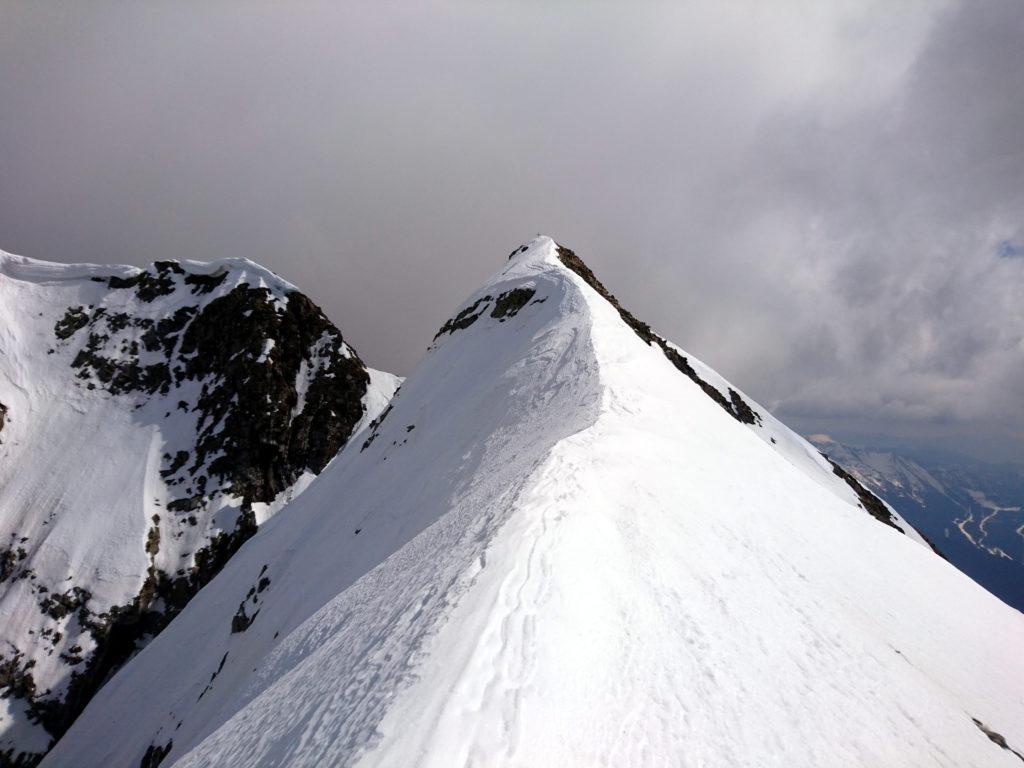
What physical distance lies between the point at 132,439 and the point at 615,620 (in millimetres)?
75704

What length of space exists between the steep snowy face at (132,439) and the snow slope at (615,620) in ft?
136

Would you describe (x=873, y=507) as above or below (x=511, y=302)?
above

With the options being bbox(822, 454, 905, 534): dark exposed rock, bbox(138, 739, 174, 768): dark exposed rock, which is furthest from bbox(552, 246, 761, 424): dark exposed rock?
bbox(138, 739, 174, 768): dark exposed rock

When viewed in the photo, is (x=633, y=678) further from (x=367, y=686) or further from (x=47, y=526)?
(x=47, y=526)

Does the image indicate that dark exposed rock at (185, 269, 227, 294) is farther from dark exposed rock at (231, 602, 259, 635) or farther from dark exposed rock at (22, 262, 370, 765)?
dark exposed rock at (231, 602, 259, 635)

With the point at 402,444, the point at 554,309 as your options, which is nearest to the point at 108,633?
the point at 402,444

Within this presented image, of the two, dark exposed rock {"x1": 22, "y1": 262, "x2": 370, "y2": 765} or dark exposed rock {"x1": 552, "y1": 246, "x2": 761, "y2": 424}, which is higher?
dark exposed rock {"x1": 552, "y1": 246, "x2": 761, "y2": 424}

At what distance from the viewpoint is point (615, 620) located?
6523 millimetres

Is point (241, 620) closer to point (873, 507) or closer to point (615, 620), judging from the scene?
point (615, 620)

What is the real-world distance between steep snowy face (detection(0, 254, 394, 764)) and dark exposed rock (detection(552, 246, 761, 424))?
42.6m

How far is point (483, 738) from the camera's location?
4637 millimetres

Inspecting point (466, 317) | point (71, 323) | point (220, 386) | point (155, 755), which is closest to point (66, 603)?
point (220, 386)

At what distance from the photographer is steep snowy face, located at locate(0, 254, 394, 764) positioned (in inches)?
1740

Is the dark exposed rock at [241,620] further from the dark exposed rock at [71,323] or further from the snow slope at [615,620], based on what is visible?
the dark exposed rock at [71,323]
